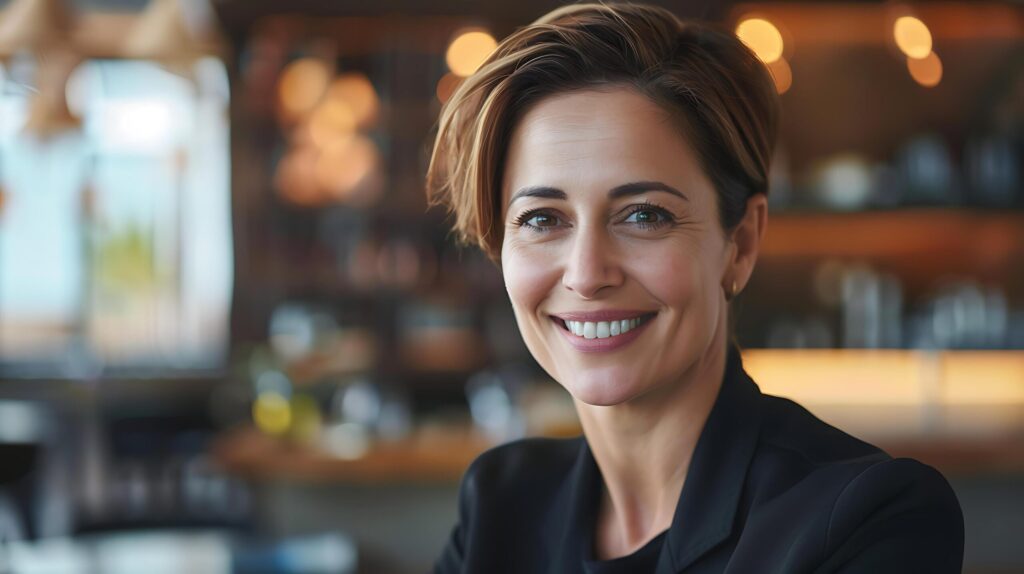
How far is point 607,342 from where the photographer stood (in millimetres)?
1076

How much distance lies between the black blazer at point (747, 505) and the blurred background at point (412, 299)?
8.67 feet

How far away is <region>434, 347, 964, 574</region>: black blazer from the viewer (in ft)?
3.04

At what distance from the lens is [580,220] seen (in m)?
1.05

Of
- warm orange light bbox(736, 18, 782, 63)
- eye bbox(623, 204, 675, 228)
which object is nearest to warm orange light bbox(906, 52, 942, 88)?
warm orange light bbox(736, 18, 782, 63)

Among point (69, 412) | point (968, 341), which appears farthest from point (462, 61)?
point (69, 412)

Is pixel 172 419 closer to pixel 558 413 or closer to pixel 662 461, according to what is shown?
pixel 558 413

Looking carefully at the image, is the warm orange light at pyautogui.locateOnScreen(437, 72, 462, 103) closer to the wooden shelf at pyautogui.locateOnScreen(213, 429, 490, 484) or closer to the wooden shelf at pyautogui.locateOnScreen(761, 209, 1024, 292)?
the wooden shelf at pyautogui.locateOnScreen(761, 209, 1024, 292)

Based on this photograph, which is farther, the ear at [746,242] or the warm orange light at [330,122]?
the warm orange light at [330,122]

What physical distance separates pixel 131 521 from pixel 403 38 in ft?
10.9

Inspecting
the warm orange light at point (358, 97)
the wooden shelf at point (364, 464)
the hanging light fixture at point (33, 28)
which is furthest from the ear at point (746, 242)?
the warm orange light at point (358, 97)

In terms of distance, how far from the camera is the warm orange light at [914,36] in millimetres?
2818

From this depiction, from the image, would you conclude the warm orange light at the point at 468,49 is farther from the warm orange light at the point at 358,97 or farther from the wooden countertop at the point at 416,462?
the wooden countertop at the point at 416,462

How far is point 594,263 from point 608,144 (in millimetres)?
116

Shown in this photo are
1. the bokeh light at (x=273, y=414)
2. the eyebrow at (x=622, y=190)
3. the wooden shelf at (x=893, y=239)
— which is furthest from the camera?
the wooden shelf at (x=893, y=239)
